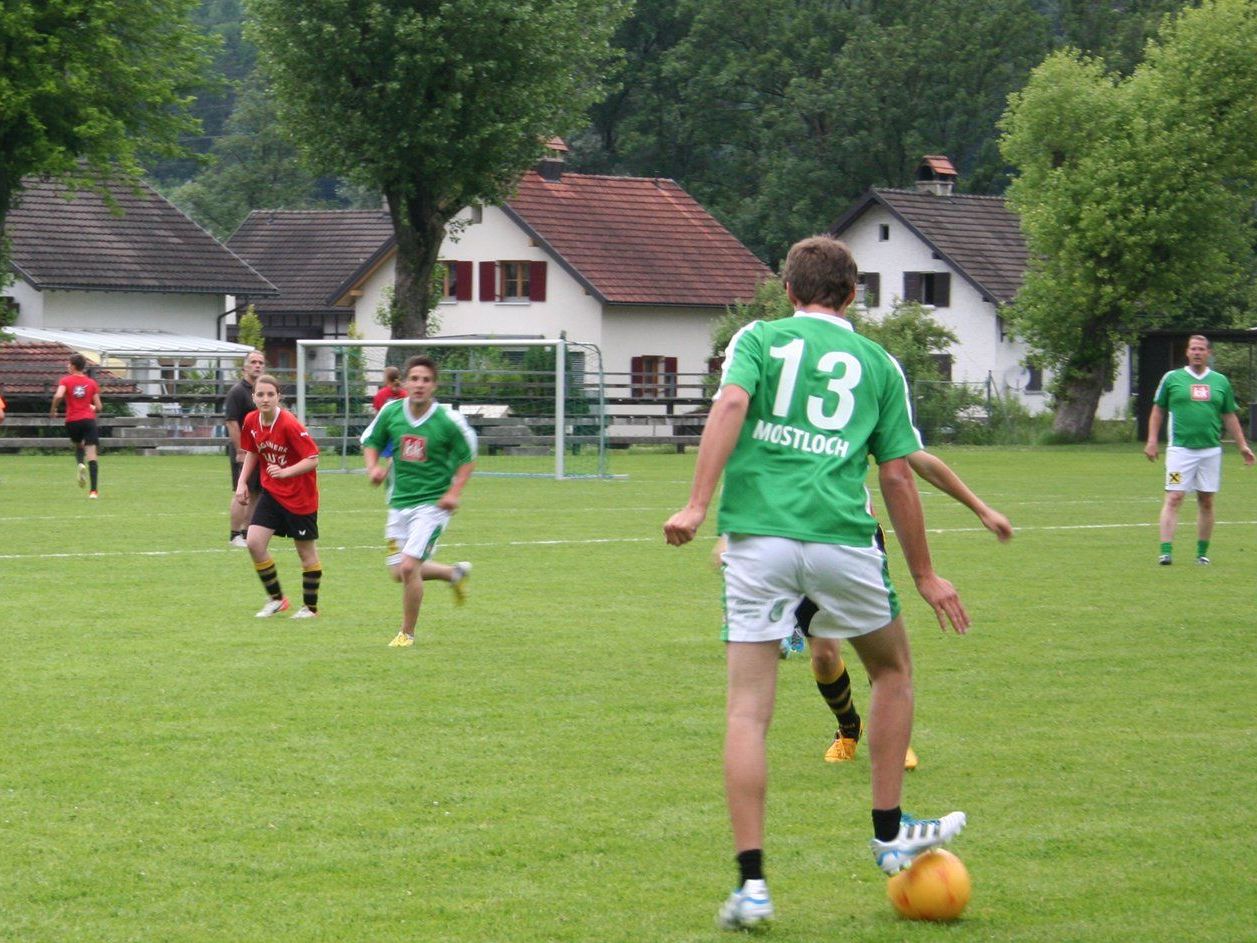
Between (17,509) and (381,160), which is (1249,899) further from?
(381,160)

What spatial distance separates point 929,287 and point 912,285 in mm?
616

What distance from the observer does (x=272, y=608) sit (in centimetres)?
1299

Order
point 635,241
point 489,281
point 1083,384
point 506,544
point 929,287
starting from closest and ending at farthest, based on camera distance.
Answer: point 506,544 < point 1083,384 < point 489,281 < point 635,241 < point 929,287

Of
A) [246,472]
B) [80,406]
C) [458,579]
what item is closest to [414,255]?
→ [80,406]

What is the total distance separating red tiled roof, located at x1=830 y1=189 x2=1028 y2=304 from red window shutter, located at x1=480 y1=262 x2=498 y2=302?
1192cm

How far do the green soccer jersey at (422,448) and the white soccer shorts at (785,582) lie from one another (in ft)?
20.3

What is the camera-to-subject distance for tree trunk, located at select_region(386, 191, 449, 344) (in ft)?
144

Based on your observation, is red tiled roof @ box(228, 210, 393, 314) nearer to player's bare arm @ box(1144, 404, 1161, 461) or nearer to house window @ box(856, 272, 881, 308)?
house window @ box(856, 272, 881, 308)

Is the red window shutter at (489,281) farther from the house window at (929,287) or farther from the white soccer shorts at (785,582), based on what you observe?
the white soccer shorts at (785,582)

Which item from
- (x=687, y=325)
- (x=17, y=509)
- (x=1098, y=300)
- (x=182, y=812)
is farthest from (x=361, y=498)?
(x=687, y=325)

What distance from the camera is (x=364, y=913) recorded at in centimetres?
561

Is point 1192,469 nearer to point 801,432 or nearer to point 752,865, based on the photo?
point 801,432

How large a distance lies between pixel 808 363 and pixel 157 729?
4257 mm

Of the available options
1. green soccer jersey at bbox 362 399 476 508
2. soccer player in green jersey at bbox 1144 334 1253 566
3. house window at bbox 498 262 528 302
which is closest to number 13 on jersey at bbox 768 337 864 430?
green soccer jersey at bbox 362 399 476 508
